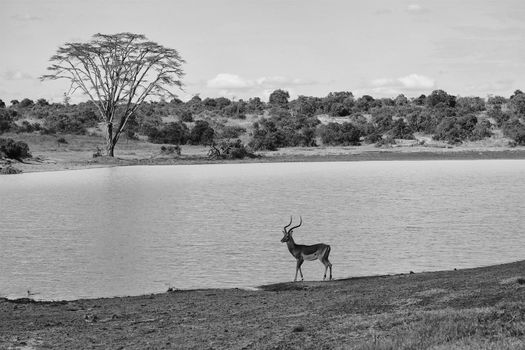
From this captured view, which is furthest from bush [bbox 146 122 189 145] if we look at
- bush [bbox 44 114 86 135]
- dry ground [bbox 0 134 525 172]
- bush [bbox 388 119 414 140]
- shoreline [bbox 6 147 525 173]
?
bush [bbox 388 119 414 140]

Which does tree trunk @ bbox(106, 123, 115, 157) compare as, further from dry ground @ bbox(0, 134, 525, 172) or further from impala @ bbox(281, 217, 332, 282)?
impala @ bbox(281, 217, 332, 282)

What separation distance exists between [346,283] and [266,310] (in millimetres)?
2976

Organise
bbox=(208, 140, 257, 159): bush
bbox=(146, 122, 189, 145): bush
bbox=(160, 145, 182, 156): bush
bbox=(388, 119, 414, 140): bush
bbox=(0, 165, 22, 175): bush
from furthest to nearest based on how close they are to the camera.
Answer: bbox=(388, 119, 414, 140): bush < bbox=(146, 122, 189, 145): bush < bbox=(160, 145, 182, 156): bush < bbox=(208, 140, 257, 159): bush < bbox=(0, 165, 22, 175): bush

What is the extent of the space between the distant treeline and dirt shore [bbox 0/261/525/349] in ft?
170

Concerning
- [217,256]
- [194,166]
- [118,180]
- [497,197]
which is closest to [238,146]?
[194,166]

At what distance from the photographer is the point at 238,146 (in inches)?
2404

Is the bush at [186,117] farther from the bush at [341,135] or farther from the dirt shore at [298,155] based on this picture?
the bush at [341,135]

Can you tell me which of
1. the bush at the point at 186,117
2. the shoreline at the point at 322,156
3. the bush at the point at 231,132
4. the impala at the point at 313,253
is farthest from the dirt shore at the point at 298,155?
the impala at the point at 313,253

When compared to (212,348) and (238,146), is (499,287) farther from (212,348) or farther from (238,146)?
(238,146)

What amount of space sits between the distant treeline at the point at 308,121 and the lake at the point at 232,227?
2136cm

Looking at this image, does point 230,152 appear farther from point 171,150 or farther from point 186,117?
point 186,117

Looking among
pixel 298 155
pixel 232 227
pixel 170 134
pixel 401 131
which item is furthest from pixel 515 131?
pixel 232 227

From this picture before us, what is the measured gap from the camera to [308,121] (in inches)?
3000

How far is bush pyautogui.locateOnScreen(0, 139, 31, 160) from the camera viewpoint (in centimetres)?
4881
